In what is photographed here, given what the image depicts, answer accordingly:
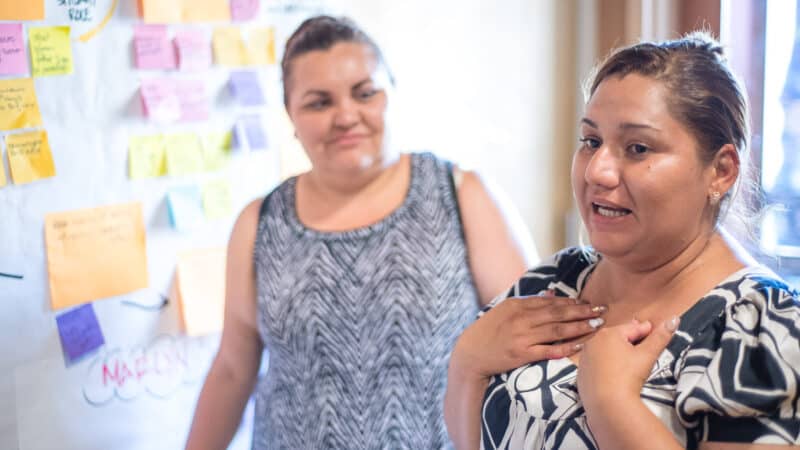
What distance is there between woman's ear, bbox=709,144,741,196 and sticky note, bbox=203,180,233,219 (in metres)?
1.04

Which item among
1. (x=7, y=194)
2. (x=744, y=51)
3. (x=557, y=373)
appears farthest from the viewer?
(x=744, y=51)

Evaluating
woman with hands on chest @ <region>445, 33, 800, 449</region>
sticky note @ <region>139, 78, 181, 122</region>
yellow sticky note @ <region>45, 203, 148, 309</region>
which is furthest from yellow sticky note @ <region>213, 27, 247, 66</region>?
woman with hands on chest @ <region>445, 33, 800, 449</region>

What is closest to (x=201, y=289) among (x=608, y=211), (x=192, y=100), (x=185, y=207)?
(x=185, y=207)

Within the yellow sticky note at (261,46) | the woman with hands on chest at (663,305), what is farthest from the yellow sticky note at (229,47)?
the woman with hands on chest at (663,305)

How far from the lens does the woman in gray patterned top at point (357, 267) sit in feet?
4.61

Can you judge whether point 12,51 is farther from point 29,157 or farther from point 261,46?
point 261,46

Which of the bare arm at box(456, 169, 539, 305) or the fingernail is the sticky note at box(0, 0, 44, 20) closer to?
the bare arm at box(456, 169, 539, 305)

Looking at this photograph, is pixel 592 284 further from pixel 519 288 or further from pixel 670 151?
pixel 670 151

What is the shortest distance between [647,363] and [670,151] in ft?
0.75

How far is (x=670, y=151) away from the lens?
92 cm

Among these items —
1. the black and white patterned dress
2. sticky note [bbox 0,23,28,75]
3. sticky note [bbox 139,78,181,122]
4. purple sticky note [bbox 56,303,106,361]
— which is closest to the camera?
the black and white patterned dress

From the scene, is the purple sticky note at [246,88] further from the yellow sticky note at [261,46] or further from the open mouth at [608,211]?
the open mouth at [608,211]

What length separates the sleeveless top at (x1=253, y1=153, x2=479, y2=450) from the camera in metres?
1.40

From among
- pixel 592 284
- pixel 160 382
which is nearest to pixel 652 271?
pixel 592 284
